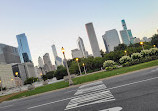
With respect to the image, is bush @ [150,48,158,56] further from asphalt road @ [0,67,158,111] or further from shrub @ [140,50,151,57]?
asphalt road @ [0,67,158,111]

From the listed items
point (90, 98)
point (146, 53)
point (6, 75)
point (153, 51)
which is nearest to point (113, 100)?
point (90, 98)

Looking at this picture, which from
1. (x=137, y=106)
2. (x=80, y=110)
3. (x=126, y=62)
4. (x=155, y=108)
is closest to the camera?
(x=155, y=108)

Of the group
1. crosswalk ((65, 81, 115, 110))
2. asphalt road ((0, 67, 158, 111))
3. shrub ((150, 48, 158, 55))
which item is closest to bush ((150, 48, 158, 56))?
shrub ((150, 48, 158, 55))

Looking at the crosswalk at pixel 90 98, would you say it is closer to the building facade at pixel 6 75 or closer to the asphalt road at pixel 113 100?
the asphalt road at pixel 113 100

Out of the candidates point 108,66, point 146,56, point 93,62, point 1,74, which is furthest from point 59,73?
point 1,74

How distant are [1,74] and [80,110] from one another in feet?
634

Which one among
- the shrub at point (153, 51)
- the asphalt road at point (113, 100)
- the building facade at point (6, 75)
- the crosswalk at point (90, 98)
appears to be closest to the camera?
the asphalt road at point (113, 100)

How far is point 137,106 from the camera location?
5.32m

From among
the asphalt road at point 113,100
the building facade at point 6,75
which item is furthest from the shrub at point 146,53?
the building facade at point 6,75

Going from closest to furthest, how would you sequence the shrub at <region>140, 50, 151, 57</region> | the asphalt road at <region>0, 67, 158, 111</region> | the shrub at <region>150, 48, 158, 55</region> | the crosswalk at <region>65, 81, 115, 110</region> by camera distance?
the asphalt road at <region>0, 67, 158, 111</region> < the crosswalk at <region>65, 81, 115, 110</region> < the shrub at <region>150, 48, 158, 55</region> < the shrub at <region>140, 50, 151, 57</region>

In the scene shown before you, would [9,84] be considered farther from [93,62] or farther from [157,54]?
[157,54]

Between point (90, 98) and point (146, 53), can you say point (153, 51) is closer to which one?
point (146, 53)

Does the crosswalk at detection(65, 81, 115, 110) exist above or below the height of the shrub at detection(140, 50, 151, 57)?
below

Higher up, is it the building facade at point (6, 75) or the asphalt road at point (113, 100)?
the building facade at point (6, 75)
